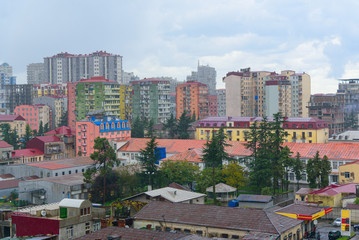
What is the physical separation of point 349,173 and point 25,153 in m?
57.8

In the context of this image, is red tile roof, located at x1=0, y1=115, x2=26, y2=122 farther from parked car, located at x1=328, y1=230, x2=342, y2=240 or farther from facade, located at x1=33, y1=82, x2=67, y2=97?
parked car, located at x1=328, y1=230, x2=342, y2=240

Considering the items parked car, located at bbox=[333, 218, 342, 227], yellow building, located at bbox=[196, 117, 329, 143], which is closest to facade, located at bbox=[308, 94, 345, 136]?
yellow building, located at bbox=[196, 117, 329, 143]

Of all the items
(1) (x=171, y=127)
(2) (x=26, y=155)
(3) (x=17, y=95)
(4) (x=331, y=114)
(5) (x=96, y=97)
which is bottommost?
(2) (x=26, y=155)

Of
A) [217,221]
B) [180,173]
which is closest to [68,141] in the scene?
[180,173]

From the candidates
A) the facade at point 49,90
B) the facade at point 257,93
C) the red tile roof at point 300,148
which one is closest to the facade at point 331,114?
the facade at point 257,93

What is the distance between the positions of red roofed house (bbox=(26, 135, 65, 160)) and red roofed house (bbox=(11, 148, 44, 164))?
3.12 feet

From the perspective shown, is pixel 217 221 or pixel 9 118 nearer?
pixel 217 221

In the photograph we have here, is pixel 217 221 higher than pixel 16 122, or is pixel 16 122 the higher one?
pixel 16 122

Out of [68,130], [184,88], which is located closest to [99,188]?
[68,130]

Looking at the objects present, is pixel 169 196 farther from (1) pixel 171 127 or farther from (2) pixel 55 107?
(2) pixel 55 107

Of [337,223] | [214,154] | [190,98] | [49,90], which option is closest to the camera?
[337,223]

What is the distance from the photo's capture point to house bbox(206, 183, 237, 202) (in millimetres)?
65062

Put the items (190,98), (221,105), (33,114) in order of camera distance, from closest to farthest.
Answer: (33,114)
(190,98)
(221,105)

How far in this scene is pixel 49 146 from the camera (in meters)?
99.1
